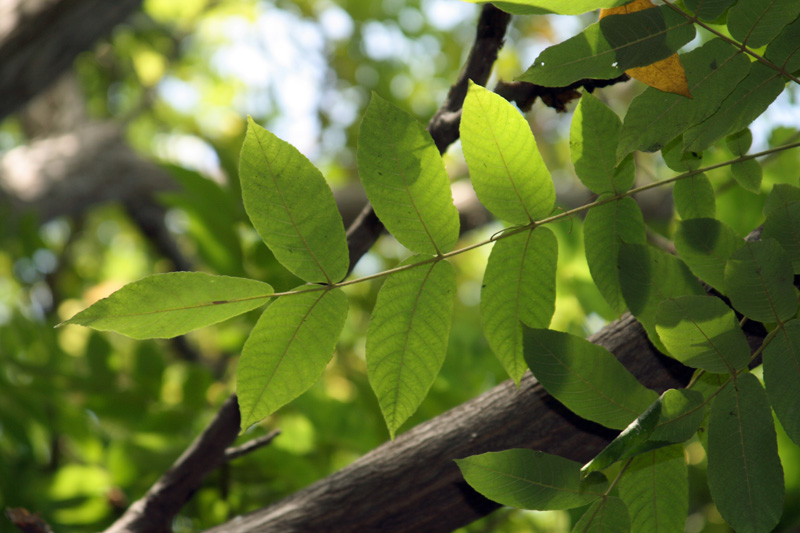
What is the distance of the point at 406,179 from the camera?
1.87ft

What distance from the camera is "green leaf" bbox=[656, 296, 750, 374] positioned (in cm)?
53

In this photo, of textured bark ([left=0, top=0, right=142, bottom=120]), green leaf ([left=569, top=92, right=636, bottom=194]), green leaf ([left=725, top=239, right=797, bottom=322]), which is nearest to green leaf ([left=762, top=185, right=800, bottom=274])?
green leaf ([left=725, top=239, right=797, bottom=322])

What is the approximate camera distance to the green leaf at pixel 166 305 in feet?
1.72

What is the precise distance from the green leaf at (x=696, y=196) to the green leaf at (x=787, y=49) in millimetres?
139

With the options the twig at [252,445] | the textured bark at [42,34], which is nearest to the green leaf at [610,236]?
the twig at [252,445]

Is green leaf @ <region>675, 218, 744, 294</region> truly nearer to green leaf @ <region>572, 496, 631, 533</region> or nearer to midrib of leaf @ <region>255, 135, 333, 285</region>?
green leaf @ <region>572, 496, 631, 533</region>

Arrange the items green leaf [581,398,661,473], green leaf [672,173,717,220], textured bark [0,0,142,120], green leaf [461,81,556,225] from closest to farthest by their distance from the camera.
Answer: green leaf [581,398,661,473]
green leaf [461,81,556,225]
green leaf [672,173,717,220]
textured bark [0,0,142,120]

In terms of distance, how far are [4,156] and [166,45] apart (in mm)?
1319

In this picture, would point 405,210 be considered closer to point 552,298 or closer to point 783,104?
point 552,298

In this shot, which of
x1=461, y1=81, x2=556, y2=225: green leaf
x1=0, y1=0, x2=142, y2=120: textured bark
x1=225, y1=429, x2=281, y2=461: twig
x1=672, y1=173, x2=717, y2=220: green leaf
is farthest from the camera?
x1=0, y1=0, x2=142, y2=120: textured bark

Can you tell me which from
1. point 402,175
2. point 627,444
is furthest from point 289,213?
point 627,444

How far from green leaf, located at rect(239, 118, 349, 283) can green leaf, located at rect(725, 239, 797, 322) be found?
1.13ft

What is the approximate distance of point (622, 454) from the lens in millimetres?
466

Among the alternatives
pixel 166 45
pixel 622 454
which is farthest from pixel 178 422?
pixel 166 45
